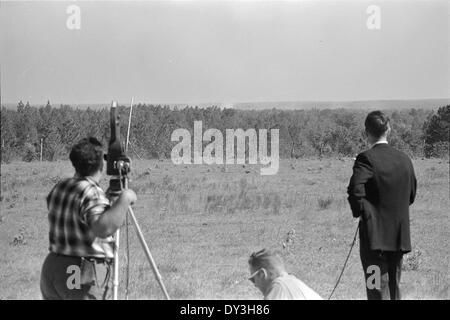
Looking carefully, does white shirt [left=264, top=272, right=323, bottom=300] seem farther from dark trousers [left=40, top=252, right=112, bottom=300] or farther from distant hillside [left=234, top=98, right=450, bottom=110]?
distant hillside [left=234, top=98, right=450, bottom=110]

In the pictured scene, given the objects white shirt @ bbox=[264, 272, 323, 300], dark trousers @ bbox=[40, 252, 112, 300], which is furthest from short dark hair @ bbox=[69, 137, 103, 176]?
white shirt @ bbox=[264, 272, 323, 300]

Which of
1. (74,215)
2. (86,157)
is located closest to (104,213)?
(74,215)

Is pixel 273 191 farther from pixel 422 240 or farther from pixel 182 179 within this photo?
pixel 422 240

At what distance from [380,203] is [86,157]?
67.9 inches

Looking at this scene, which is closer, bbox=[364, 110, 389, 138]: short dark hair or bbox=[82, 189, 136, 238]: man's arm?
bbox=[82, 189, 136, 238]: man's arm

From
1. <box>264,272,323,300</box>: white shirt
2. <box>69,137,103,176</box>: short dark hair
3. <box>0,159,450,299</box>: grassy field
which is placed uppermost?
<box>69,137,103,176</box>: short dark hair

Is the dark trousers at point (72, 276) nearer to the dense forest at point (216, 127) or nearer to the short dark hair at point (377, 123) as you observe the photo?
the short dark hair at point (377, 123)

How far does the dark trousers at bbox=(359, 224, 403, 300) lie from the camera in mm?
3943

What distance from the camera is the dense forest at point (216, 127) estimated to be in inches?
911

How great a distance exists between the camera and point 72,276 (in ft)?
10.5

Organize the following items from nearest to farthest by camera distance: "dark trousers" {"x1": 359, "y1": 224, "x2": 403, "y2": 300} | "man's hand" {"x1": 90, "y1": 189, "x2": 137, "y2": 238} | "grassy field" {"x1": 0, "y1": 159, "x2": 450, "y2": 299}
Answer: "man's hand" {"x1": 90, "y1": 189, "x2": 137, "y2": 238} → "dark trousers" {"x1": 359, "y1": 224, "x2": 403, "y2": 300} → "grassy field" {"x1": 0, "y1": 159, "x2": 450, "y2": 299}

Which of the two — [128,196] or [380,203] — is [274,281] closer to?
[380,203]

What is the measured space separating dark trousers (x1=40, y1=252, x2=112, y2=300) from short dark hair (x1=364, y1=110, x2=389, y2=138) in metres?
1.72

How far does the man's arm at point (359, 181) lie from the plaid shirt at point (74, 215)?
1431 millimetres
